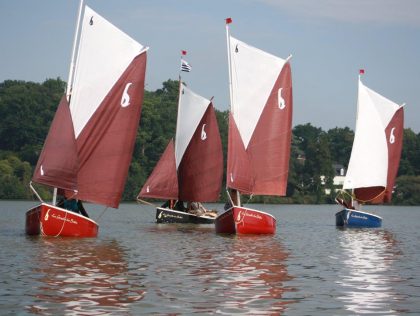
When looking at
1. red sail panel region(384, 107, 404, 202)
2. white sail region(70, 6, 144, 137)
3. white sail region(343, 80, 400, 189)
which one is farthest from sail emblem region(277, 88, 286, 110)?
red sail panel region(384, 107, 404, 202)

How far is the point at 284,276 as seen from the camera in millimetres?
25531

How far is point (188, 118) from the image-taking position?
195 ft

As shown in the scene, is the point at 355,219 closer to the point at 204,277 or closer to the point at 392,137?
the point at 392,137

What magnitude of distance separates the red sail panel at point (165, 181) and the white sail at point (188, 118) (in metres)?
0.63

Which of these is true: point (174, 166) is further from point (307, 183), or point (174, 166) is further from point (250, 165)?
point (307, 183)

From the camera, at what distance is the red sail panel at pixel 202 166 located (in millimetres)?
58312

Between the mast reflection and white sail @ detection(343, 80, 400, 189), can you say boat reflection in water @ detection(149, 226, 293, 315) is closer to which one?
the mast reflection

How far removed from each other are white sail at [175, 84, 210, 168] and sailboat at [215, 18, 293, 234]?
11.4 meters

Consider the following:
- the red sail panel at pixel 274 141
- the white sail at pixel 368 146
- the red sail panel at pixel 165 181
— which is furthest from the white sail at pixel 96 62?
the white sail at pixel 368 146

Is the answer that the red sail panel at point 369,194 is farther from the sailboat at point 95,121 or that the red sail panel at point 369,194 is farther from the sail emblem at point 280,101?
the sailboat at point 95,121

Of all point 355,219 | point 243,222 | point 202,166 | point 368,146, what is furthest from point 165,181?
point 243,222

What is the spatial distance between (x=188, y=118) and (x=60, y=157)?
2258 cm

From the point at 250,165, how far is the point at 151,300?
26.1m

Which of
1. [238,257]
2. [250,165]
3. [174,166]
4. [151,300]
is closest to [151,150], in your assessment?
[174,166]
